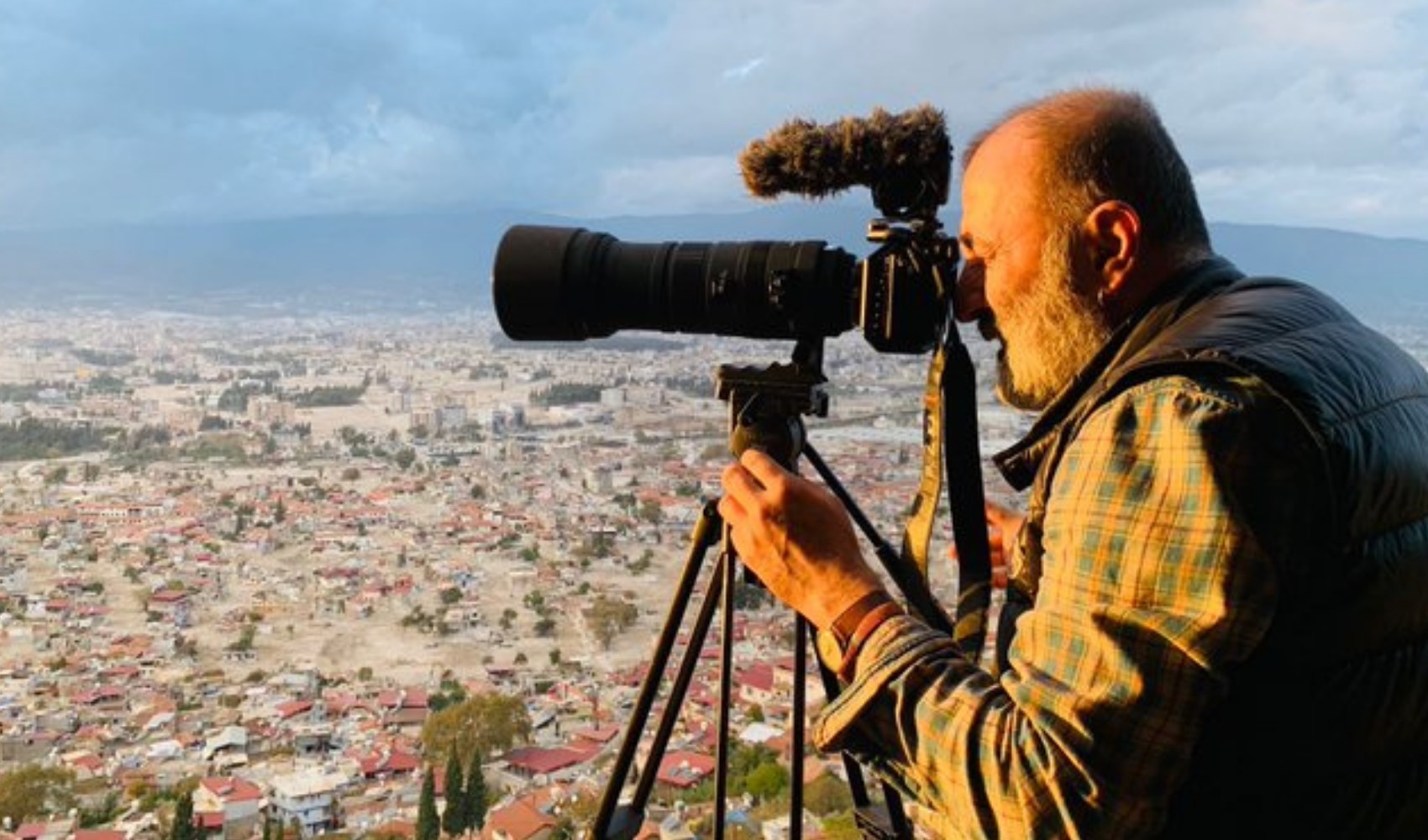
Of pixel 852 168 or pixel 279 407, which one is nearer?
pixel 852 168

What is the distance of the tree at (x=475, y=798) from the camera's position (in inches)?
101

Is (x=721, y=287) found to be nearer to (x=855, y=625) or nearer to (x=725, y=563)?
(x=725, y=563)

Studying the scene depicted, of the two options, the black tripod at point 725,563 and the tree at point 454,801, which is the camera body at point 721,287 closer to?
the black tripod at point 725,563

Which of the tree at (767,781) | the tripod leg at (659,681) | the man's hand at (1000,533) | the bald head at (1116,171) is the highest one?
the bald head at (1116,171)

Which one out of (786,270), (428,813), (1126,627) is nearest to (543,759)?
(428,813)

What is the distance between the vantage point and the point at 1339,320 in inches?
25.7

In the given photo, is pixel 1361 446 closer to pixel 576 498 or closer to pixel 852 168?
pixel 852 168

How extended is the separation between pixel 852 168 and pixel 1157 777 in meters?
0.64

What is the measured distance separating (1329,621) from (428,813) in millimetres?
2456

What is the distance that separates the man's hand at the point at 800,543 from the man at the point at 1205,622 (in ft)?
0.08

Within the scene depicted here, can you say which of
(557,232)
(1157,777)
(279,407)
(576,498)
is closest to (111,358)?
(279,407)

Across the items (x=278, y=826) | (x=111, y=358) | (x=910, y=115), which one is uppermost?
(x=910, y=115)

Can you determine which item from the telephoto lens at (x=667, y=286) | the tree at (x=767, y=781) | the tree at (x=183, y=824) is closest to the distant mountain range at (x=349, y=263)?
the telephoto lens at (x=667, y=286)

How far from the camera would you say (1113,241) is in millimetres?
706
